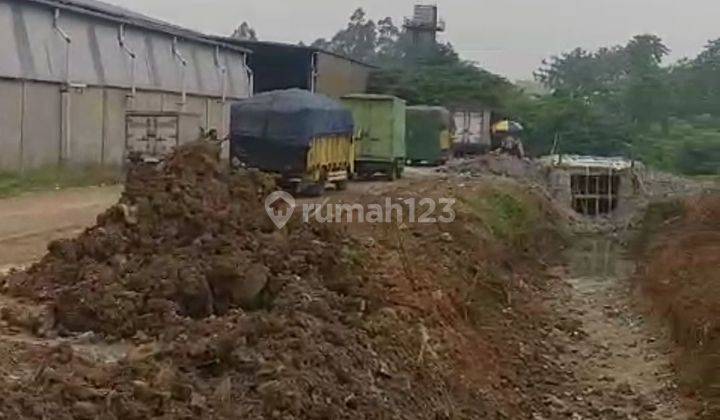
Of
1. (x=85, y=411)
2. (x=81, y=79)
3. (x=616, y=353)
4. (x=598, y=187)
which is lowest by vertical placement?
(x=616, y=353)

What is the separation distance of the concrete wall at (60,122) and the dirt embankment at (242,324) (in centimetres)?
1304

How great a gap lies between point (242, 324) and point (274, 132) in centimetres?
1495

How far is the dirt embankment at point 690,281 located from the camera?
13703 millimetres

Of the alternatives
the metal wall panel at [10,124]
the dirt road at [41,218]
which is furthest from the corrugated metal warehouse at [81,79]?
the dirt road at [41,218]

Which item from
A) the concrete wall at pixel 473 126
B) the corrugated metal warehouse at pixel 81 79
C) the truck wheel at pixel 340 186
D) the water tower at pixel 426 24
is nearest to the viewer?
the corrugated metal warehouse at pixel 81 79

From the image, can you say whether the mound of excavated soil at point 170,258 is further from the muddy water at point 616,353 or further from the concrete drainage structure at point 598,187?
the concrete drainage structure at point 598,187

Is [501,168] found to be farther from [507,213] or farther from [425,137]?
[507,213]

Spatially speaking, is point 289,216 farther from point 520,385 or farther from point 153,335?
point 153,335

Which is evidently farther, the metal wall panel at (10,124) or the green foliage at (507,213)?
the metal wall panel at (10,124)

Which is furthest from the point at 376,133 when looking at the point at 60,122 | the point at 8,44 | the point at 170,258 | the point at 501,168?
the point at 170,258

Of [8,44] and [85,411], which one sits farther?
[8,44]

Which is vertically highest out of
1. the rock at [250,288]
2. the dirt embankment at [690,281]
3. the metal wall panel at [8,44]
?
the metal wall panel at [8,44]

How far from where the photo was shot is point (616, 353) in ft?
53.8

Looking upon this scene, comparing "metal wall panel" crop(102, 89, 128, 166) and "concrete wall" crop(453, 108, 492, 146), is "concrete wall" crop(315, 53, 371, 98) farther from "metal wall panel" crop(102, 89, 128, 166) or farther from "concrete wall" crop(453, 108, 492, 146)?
"metal wall panel" crop(102, 89, 128, 166)
